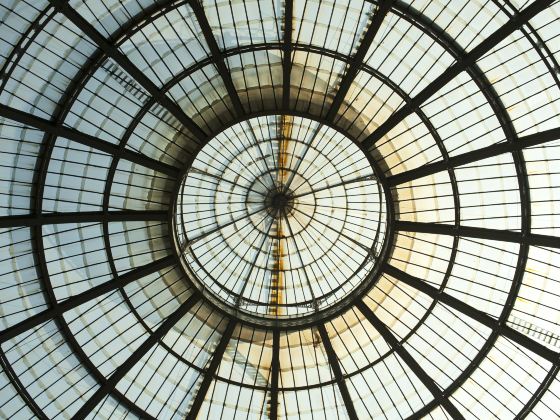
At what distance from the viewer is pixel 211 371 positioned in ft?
74.6

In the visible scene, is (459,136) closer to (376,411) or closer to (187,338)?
(376,411)

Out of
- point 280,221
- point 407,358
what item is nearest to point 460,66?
point 280,221

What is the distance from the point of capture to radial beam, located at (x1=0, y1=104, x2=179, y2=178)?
18266mm

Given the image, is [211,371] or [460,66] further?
[211,371]

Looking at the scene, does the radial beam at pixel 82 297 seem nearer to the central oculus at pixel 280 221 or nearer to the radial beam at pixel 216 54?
the central oculus at pixel 280 221

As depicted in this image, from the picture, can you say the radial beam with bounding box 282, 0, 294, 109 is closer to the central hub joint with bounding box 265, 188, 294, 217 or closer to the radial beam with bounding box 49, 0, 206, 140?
the radial beam with bounding box 49, 0, 206, 140

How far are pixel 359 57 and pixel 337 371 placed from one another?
1244 cm

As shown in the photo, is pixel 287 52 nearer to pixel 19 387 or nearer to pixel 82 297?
pixel 82 297

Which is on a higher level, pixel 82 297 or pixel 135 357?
pixel 82 297

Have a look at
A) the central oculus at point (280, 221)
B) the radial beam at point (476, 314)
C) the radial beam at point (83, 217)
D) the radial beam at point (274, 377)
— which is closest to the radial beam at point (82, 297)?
the central oculus at point (280, 221)

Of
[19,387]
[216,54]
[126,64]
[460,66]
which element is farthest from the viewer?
[19,387]

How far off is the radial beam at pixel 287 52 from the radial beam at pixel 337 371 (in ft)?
31.0

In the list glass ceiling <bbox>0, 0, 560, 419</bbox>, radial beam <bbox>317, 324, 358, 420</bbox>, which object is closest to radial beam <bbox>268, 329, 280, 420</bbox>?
glass ceiling <bbox>0, 0, 560, 419</bbox>

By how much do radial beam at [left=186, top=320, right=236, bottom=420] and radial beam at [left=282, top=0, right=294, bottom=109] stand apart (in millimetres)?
9470
